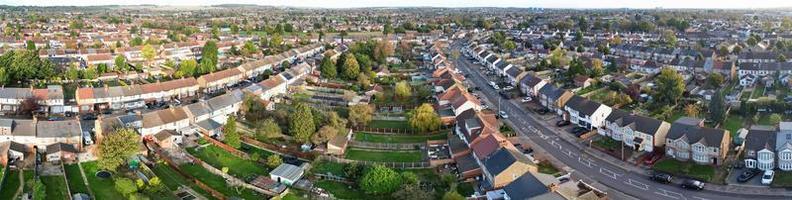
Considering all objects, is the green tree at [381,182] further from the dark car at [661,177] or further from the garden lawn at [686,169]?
the garden lawn at [686,169]

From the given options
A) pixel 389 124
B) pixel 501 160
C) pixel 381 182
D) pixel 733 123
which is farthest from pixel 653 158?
pixel 389 124

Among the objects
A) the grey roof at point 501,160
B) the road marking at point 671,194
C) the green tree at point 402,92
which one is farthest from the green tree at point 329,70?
the road marking at point 671,194

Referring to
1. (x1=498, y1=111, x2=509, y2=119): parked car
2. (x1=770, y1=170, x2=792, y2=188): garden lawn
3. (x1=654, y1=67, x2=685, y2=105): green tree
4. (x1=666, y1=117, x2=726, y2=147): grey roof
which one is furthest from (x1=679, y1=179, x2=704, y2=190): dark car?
(x1=654, y1=67, x2=685, y2=105): green tree

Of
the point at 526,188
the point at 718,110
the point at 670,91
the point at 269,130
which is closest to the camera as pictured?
the point at 526,188

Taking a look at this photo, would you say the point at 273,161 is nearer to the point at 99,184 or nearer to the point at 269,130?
the point at 269,130

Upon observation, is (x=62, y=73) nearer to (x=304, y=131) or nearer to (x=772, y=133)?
(x=304, y=131)

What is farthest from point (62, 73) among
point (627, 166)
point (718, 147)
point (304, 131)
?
point (718, 147)

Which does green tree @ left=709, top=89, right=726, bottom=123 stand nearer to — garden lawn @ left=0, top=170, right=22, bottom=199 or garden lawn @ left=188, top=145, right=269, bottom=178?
garden lawn @ left=188, top=145, right=269, bottom=178
